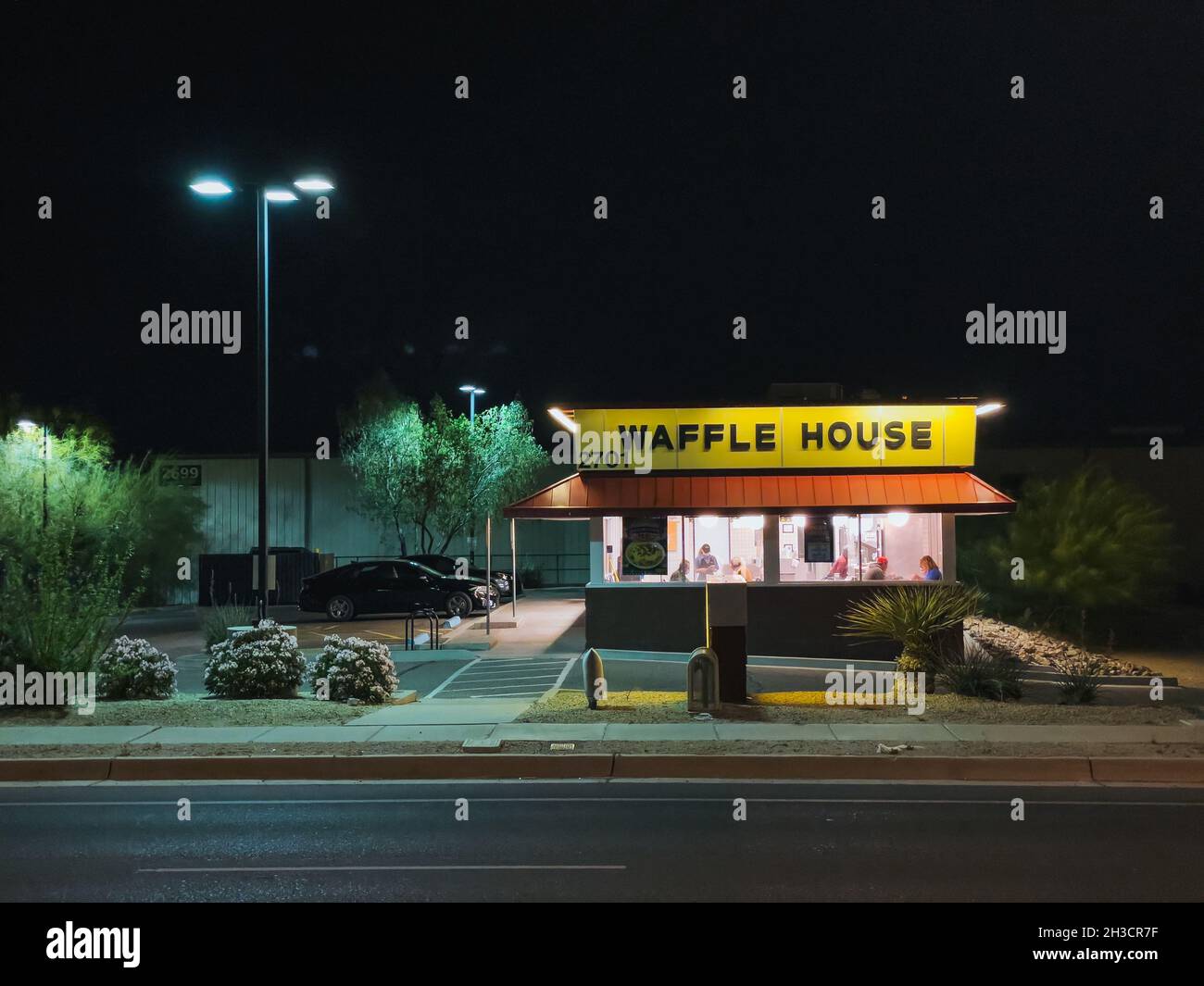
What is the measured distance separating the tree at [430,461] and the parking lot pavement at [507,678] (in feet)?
66.4

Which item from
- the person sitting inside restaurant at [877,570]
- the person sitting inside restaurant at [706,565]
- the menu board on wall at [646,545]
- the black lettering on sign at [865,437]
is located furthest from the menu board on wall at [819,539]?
the menu board on wall at [646,545]

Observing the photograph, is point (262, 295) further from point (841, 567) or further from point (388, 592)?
point (388, 592)

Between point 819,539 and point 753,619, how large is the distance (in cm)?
178

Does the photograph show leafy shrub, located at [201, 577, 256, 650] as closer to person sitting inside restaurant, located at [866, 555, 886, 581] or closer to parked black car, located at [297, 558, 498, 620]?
parked black car, located at [297, 558, 498, 620]

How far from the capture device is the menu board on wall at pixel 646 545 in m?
20.3

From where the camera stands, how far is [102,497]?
34500mm

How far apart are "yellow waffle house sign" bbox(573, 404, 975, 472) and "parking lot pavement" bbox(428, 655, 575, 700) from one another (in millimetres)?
3494

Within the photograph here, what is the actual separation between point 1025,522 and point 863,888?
19960 mm

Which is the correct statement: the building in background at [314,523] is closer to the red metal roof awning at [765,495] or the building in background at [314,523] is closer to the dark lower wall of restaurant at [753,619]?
the red metal roof awning at [765,495]

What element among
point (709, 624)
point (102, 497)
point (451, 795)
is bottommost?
point (451, 795)

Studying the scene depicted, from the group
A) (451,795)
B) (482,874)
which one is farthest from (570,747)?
(482,874)

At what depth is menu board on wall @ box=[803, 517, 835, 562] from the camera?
20047 mm

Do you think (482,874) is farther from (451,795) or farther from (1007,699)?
(1007,699)

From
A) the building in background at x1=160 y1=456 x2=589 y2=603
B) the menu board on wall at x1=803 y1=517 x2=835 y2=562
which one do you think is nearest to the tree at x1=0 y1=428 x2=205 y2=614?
the building in background at x1=160 y1=456 x2=589 y2=603
